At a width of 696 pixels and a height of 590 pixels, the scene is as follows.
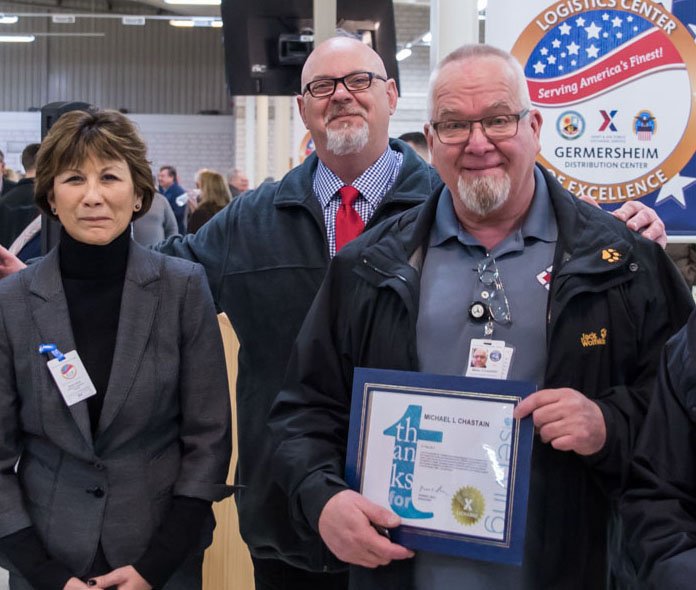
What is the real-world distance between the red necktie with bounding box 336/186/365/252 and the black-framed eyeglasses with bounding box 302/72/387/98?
24 centimetres

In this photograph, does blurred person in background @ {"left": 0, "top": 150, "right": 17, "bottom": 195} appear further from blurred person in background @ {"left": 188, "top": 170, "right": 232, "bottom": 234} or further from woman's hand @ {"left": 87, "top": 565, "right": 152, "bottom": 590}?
woman's hand @ {"left": 87, "top": 565, "right": 152, "bottom": 590}

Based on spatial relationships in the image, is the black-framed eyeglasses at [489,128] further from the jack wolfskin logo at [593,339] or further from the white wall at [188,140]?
the white wall at [188,140]

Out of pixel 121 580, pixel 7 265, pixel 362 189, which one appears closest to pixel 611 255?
pixel 362 189

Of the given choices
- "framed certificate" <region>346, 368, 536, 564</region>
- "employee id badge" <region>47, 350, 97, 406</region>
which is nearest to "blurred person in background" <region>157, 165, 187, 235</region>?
"employee id badge" <region>47, 350, 97, 406</region>

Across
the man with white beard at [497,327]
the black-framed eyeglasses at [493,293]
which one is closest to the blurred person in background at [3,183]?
the man with white beard at [497,327]

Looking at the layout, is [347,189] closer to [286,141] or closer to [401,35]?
[286,141]

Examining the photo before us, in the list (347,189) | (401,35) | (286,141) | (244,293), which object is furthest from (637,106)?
(401,35)

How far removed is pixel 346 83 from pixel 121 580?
1.27 meters

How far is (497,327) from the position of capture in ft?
6.04

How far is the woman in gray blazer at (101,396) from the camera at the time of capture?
1.99 metres

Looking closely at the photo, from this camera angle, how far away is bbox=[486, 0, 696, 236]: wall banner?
2656 mm

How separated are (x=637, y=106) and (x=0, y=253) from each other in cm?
171

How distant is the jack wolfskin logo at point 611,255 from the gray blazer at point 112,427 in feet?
2.81

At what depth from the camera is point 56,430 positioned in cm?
199
